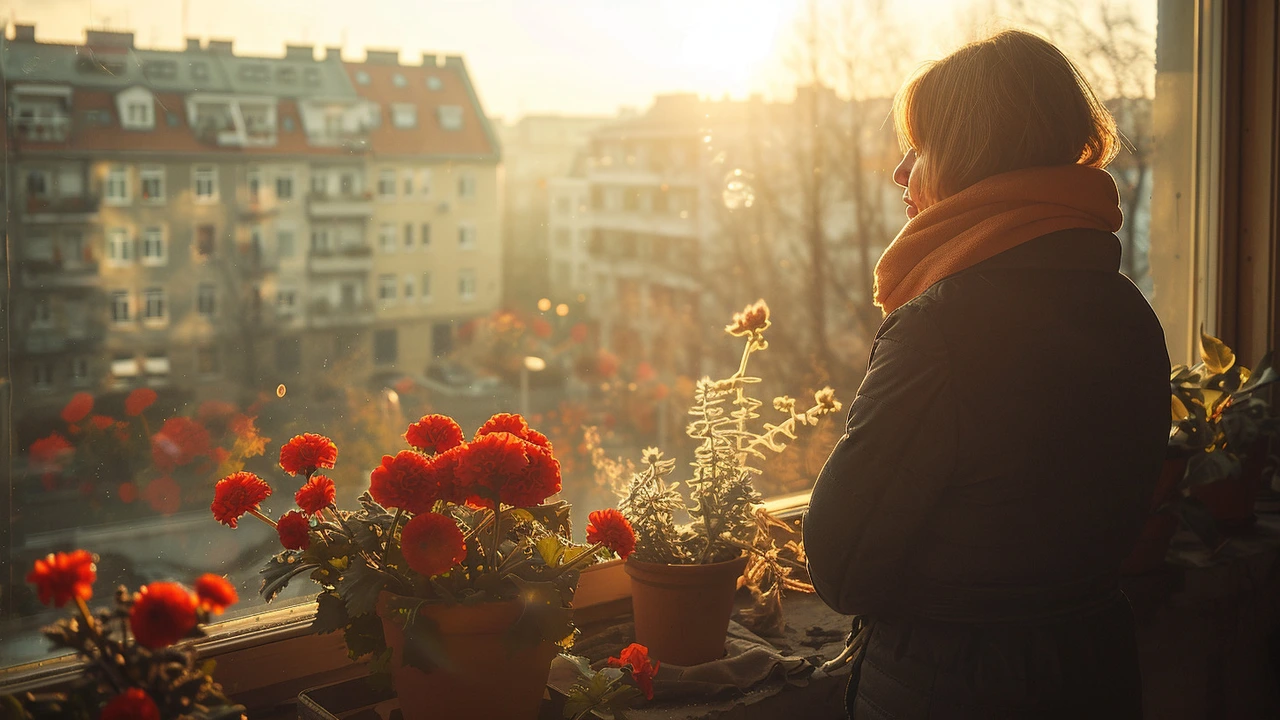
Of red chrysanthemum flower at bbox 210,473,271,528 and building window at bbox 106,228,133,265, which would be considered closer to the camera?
red chrysanthemum flower at bbox 210,473,271,528

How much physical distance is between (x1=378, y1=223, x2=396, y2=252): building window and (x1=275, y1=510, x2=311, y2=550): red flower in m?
0.48

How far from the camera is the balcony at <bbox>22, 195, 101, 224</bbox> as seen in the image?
1.21 m

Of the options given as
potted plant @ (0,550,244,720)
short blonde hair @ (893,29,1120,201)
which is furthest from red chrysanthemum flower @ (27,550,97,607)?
short blonde hair @ (893,29,1120,201)

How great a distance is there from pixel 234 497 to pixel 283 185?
1.56 ft

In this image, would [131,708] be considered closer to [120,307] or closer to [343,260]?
[120,307]

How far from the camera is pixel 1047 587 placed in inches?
44.6

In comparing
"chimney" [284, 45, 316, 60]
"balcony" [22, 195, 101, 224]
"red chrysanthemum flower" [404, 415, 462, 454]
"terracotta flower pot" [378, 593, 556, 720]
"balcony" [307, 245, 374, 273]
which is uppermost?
"chimney" [284, 45, 316, 60]

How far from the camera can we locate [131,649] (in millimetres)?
871

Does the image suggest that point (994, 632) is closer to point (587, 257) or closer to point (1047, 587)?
point (1047, 587)

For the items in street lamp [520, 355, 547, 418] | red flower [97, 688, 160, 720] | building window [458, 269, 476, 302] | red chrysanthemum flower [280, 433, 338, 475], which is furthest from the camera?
street lamp [520, 355, 547, 418]

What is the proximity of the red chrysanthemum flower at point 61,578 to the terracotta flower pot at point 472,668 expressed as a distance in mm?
356

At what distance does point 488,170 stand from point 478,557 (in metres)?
0.66

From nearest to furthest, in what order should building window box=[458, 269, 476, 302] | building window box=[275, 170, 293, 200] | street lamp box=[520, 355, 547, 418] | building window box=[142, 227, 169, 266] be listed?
building window box=[142, 227, 169, 266] < building window box=[275, 170, 293, 200] < building window box=[458, 269, 476, 302] < street lamp box=[520, 355, 547, 418]

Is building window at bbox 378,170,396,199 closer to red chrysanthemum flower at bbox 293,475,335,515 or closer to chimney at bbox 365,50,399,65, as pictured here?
chimney at bbox 365,50,399,65
